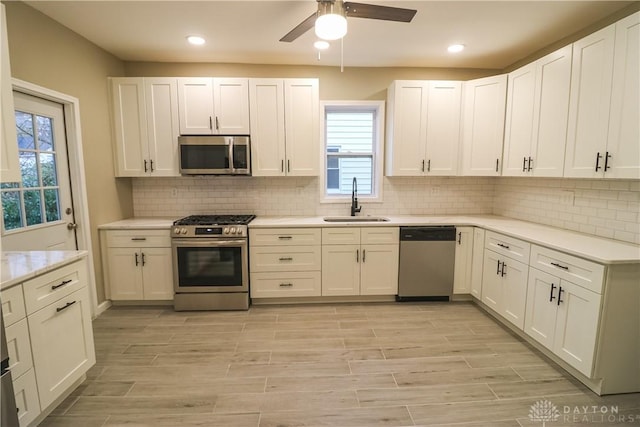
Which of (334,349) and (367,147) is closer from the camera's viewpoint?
(334,349)

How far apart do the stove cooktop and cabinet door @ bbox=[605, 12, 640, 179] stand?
3104 millimetres

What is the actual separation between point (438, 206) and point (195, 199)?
3.07 m

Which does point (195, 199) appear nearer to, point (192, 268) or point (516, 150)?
point (192, 268)

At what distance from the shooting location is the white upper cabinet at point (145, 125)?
3285 mm

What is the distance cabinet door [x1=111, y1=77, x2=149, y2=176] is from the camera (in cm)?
328

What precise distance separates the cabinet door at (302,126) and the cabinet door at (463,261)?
1.77 metres

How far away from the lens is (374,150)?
3.88 meters

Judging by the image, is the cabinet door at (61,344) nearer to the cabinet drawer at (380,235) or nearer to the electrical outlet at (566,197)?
the cabinet drawer at (380,235)

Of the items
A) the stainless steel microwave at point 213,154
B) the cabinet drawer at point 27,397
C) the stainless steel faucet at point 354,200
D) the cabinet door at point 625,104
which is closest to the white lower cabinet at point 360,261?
the stainless steel faucet at point 354,200

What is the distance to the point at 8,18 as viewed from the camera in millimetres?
2131

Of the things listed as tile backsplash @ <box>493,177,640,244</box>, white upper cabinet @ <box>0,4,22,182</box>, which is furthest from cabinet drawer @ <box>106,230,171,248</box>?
tile backsplash @ <box>493,177,640,244</box>

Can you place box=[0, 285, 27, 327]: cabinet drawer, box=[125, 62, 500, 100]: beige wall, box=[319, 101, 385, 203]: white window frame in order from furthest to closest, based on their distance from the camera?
1. box=[319, 101, 385, 203]: white window frame
2. box=[125, 62, 500, 100]: beige wall
3. box=[0, 285, 27, 327]: cabinet drawer

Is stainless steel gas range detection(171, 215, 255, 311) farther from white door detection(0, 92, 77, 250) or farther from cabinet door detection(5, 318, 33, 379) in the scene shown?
cabinet door detection(5, 318, 33, 379)

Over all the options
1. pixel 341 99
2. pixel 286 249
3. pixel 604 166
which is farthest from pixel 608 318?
pixel 341 99
